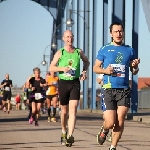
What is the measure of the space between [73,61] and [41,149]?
1520 millimetres

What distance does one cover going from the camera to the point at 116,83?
28.3 feet

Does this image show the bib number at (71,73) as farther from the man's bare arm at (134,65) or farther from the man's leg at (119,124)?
the man's leg at (119,124)

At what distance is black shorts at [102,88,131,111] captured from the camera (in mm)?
8578

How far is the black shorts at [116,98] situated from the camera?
28.1 ft

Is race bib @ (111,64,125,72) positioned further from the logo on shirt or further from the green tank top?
the green tank top

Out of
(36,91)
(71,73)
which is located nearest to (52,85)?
(36,91)

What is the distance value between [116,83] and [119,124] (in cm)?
50

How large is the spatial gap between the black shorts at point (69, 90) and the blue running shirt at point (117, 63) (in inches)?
85.9

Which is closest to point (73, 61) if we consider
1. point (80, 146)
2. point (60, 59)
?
point (60, 59)

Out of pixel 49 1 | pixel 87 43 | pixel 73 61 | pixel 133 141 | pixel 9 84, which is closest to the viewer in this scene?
pixel 73 61

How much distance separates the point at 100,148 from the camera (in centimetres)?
1030

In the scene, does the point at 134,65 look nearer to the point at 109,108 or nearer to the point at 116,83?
the point at 116,83

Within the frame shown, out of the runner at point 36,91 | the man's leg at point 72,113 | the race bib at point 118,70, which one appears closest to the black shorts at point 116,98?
the race bib at point 118,70

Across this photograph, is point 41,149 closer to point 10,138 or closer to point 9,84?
point 10,138
